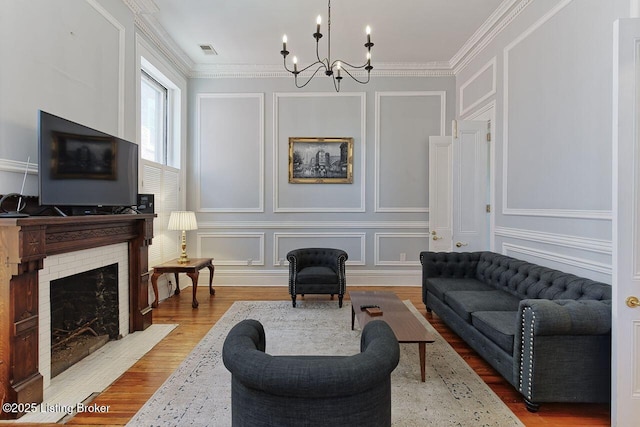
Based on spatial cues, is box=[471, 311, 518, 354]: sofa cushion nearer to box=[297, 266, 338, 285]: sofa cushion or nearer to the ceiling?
box=[297, 266, 338, 285]: sofa cushion

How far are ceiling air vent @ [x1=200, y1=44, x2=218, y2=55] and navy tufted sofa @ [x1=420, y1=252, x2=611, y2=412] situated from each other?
4.41 metres

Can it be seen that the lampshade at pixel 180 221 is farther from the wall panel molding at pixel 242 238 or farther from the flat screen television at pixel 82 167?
the flat screen television at pixel 82 167

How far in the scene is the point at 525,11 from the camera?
10.5 feet

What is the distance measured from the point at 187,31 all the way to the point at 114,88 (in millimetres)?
1383

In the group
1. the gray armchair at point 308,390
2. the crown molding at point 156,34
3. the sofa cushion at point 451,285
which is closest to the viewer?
the gray armchair at point 308,390

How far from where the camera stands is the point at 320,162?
16.4ft

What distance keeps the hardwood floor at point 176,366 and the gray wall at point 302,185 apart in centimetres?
100

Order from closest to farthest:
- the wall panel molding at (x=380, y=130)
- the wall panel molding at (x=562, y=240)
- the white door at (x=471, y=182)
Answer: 1. the wall panel molding at (x=562, y=240)
2. the white door at (x=471, y=182)
3. the wall panel molding at (x=380, y=130)

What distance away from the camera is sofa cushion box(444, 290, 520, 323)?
8.65ft

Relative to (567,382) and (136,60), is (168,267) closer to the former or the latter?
(136,60)

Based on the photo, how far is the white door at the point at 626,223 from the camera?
1.74 metres

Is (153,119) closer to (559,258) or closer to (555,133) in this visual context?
(555,133)

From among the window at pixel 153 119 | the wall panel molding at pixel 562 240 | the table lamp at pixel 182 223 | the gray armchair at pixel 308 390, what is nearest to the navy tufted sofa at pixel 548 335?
the wall panel molding at pixel 562 240

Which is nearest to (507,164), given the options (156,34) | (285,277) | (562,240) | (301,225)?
(562,240)
